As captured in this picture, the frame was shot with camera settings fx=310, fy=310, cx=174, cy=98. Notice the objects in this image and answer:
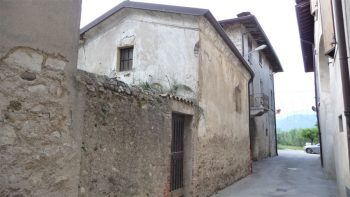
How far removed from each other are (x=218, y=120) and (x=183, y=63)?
2.47 meters

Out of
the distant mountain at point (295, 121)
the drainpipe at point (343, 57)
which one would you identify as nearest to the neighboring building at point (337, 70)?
the drainpipe at point (343, 57)

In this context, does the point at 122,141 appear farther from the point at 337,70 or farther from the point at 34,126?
the point at 337,70

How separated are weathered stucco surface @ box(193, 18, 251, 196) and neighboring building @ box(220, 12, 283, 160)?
4736 millimetres

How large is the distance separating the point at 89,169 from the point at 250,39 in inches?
673

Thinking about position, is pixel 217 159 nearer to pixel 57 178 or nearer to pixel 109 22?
pixel 109 22

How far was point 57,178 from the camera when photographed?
3354mm

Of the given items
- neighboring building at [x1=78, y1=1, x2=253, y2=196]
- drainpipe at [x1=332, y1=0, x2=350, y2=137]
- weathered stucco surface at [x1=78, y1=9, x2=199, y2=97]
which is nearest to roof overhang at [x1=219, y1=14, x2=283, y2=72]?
neighboring building at [x1=78, y1=1, x2=253, y2=196]

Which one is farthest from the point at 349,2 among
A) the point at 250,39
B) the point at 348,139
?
the point at 250,39

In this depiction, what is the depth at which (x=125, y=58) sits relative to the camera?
919 centimetres

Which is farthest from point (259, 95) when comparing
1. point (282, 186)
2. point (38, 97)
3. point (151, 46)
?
point (38, 97)

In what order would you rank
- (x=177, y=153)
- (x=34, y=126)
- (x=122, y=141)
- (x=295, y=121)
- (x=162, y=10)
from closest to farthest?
(x=34, y=126), (x=122, y=141), (x=177, y=153), (x=162, y=10), (x=295, y=121)

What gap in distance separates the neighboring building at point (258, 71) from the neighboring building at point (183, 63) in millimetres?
6726

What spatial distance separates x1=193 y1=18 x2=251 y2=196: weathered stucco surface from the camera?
8.18 meters

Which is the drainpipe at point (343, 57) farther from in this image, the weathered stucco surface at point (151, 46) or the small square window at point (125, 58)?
the small square window at point (125, 58)
